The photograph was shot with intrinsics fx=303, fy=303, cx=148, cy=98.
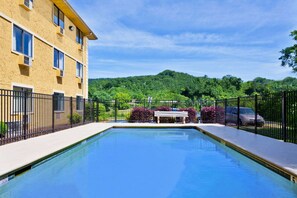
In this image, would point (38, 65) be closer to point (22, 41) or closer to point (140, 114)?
point (22, 41)

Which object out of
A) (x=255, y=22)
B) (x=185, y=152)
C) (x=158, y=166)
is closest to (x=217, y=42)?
(x=255, y=22)

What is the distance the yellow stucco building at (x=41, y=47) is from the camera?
1132cm

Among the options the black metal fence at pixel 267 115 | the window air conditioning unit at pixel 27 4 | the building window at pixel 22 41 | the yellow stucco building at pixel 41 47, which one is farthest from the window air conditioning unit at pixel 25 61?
the black metal fence at pixel 267 115

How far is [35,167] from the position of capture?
615 cm

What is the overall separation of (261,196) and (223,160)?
2.96 metres

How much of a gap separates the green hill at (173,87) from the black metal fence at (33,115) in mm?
21866

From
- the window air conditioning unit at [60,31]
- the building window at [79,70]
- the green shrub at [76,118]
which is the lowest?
the green shrub at [76,118]

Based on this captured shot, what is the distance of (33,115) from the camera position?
12.9 m

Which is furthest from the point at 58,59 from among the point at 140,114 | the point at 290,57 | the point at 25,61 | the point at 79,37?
the point at 290,57

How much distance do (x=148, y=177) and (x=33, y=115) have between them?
845 cm

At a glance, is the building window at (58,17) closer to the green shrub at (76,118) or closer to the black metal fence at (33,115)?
the black metal fence at (33,115)

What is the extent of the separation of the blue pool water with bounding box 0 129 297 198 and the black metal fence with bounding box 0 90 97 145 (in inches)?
87.0

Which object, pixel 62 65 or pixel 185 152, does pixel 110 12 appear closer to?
pixel 62 65

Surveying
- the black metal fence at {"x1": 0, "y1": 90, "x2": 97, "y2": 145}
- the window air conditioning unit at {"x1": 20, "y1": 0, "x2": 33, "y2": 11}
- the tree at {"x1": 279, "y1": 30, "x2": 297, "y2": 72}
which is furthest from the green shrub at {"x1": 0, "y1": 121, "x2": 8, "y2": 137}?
the tree at {"x1": 279, "y1": 30, "x2": 297, "y2": 72}
